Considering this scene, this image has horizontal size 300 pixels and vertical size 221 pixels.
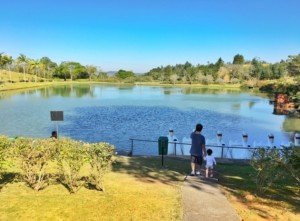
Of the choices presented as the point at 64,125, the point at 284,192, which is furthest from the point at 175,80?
the point at 284,192

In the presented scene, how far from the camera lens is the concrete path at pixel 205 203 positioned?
7.76m

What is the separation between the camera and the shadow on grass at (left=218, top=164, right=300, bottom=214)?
8.95 meters

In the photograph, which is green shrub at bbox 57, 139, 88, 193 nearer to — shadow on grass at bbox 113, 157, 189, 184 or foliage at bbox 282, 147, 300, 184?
shadow on grass at bbox 113, 157, 189, 184

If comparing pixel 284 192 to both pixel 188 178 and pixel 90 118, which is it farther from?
pixel 90 118

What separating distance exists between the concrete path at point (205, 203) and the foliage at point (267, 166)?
4.14ft

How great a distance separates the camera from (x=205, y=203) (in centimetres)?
857

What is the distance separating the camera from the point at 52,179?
416 inches

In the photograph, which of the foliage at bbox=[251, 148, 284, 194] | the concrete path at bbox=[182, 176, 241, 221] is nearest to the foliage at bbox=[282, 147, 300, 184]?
the foliage at bbox=[251, 148, 284, 194]

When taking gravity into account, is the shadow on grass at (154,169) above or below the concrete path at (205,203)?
below

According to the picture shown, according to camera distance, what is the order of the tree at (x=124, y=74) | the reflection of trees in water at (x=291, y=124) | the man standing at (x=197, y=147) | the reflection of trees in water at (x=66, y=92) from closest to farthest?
the man standing at (x=197, y=147)
the reflection of trees in water at (x=291, y=124)
the reflection of trees in water at (x=66, y=92)
the tree at (x=124, y=74)

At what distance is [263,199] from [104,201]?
14.0 ft

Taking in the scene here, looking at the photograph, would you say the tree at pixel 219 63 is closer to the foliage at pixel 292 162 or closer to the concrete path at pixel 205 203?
the foliage at pixel 292 162

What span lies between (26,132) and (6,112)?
1558 cm

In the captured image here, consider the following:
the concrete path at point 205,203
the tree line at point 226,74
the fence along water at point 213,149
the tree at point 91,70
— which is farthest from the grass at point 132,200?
the tree at point 91,70
